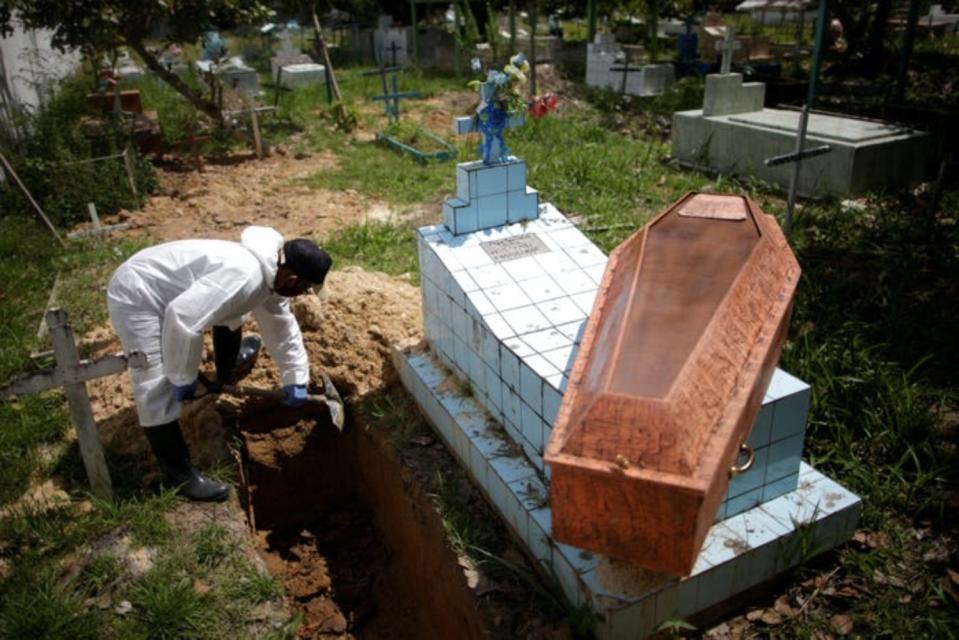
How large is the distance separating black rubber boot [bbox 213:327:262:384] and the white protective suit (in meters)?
0.67

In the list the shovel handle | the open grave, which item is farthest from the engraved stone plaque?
the shovel handle

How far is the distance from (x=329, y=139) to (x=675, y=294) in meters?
9.71

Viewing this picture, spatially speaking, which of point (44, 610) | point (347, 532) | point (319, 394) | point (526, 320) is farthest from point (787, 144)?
point (44, 610)

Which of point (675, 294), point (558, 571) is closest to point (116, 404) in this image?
point (558, 571)

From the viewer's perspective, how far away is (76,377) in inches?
129

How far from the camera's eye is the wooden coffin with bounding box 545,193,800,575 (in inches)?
81.8

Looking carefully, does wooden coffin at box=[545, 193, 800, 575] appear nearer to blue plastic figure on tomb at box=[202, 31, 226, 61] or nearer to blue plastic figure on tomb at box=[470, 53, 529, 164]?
blue plastic figure on tomb at box=[470, 53, 529, 164]

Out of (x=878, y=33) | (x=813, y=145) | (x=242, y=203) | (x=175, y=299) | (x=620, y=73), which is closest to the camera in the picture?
(x=175, y=299)

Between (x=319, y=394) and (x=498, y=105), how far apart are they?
196 centimetres

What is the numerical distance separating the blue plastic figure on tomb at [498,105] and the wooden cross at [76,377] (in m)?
2.04

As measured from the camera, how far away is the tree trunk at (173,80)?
32.1 ft

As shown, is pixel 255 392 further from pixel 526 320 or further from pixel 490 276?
pixel 526 320

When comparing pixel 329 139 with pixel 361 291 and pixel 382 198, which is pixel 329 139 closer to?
pixel 382 198

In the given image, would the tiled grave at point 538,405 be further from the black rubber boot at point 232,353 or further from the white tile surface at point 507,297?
the black rubber boot at point 232,353
